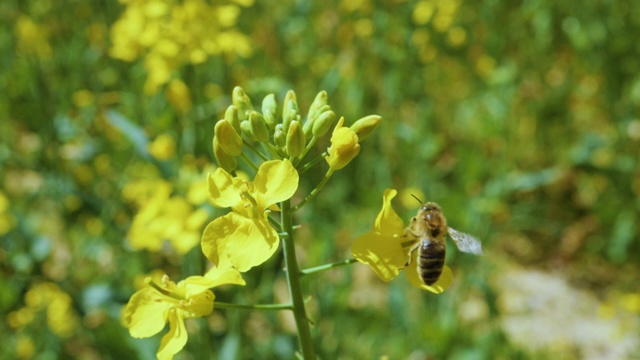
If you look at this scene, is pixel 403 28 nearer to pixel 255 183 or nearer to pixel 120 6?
pixel 120 6

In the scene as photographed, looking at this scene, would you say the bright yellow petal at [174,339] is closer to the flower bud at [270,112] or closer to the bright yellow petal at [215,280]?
the bright yellow petal at [215,280]

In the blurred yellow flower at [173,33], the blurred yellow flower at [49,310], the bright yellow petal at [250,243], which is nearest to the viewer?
the bright yellow petal at [250,243]

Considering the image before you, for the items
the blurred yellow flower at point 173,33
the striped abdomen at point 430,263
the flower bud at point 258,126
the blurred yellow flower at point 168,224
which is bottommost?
the blurred yellow flower at point 168,224

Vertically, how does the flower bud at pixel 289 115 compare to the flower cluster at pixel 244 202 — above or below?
above

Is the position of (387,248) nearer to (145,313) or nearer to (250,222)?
(250,222)

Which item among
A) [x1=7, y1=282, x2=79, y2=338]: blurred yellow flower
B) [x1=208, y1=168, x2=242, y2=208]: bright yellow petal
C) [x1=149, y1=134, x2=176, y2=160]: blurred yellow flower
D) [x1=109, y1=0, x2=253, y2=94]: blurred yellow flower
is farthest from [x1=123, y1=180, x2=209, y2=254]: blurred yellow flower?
[x1=208, y1=168, x2=242, y2=208]: bright yellow petal

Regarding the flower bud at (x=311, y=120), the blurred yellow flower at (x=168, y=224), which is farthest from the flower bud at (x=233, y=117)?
the blurred yellow flower at (x=168, y=224)

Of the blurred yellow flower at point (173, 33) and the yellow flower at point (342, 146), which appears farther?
the blurred yellow flower at point (173, 33)

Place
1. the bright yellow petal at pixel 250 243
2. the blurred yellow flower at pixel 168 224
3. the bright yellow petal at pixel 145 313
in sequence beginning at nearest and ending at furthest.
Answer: the bright yellow petal at pixel 250 243 → the bright yellow petal at pixel 145 313 → the blurred yellow flower at pixel 168 224
